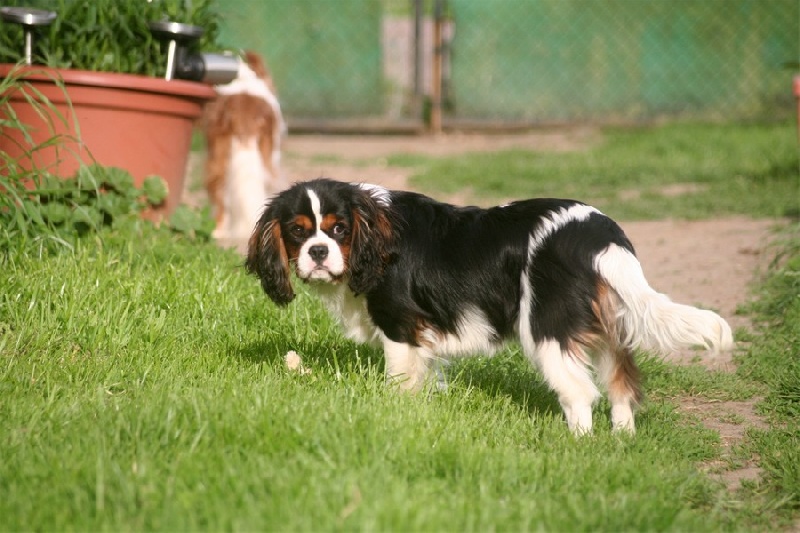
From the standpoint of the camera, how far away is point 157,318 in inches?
170

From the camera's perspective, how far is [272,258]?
4008 mm

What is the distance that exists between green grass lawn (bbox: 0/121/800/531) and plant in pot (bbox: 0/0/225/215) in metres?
0.80

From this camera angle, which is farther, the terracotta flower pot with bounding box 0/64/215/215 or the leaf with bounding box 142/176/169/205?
the leaf with bounding box 142/176/169/205

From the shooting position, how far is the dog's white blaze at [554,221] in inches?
145

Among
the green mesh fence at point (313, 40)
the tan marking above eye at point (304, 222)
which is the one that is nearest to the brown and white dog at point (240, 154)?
the tan marking above eye at point (304, 222)

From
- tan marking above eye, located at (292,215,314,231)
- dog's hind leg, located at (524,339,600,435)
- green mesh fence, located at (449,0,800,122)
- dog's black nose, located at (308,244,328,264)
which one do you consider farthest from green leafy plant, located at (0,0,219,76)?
green mesh fence, located at (449,0,800,122)

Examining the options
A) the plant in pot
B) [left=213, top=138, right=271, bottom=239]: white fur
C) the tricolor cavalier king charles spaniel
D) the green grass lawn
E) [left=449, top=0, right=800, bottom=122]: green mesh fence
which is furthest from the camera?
[left=449, top=0, right=800, bottom=122]: green mesh fence

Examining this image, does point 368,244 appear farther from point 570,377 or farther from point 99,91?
point 99,91

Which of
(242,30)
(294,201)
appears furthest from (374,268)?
(242,30)

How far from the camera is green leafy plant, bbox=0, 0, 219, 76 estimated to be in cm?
563

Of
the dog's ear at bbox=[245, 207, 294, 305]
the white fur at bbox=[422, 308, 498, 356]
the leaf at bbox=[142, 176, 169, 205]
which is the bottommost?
the white fur at bbox=[422, 308, 498, 356]

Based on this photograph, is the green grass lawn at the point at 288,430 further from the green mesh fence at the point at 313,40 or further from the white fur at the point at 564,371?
the green mesh fence at the point at 313,40

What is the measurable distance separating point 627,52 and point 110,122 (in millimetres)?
9112

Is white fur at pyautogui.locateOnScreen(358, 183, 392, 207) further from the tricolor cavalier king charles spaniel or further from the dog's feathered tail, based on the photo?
the dog's feathered tail
